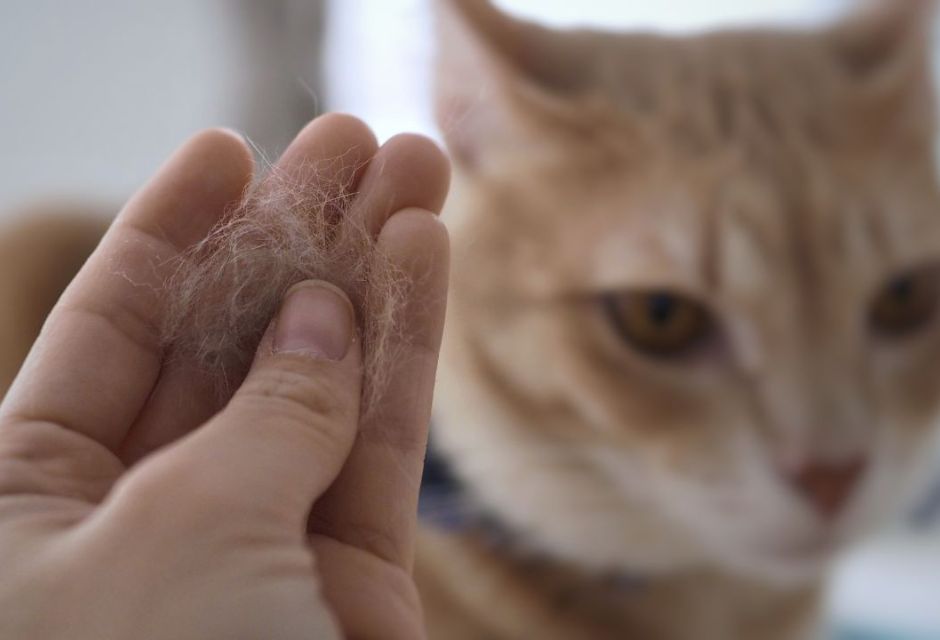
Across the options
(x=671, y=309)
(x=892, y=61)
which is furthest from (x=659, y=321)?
(x=892, y=61)

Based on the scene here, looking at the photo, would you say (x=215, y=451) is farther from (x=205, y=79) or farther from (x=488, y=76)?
(x=205, y=79)

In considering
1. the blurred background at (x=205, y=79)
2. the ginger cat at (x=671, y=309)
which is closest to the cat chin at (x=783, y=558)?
the ginger cat at (x=671, y=309)

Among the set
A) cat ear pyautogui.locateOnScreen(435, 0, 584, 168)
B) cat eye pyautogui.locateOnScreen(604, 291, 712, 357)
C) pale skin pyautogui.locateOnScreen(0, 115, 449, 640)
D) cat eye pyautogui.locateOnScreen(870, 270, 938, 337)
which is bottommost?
pale skin pyautogui.locateOnScreen(0, 115, 449, 640)

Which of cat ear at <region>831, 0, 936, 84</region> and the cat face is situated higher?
cat ear at <region>831, 0, 936, 84</region>

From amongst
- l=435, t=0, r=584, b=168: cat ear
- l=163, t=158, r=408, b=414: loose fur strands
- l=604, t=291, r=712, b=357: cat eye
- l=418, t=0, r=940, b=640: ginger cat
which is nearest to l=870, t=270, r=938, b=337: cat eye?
l=418, t=0, r=940, b=640: ginger cat

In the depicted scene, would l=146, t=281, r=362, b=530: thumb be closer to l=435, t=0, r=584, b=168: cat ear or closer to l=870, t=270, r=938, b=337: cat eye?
l=435, t=0, r=584, b=168: cat ear

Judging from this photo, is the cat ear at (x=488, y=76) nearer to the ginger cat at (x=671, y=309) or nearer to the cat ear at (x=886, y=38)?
the ginger cat at (x=671, y=309)
